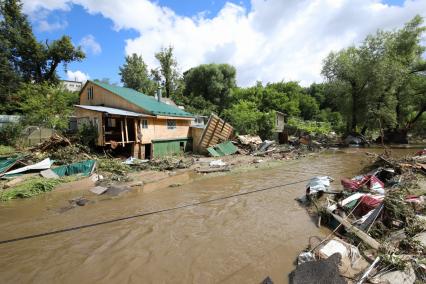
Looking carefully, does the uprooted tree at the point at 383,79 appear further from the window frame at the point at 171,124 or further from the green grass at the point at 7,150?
the green grass at the point at 7,150

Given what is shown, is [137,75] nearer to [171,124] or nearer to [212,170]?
[171,124]

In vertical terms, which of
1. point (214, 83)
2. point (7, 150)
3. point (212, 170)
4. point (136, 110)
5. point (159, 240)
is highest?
point (214, 83)

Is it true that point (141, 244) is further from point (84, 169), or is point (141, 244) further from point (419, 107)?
point (419, 107)

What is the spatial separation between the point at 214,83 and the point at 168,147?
2715 cm

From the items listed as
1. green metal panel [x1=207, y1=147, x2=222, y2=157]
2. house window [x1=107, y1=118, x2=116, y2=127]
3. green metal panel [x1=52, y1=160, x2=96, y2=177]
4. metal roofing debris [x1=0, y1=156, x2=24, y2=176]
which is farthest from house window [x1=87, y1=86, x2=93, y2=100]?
green metal panel [x1=207, y1=147, x2=222, y2=157]

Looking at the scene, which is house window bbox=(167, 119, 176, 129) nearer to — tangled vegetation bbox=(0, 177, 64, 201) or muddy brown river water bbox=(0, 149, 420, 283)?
tangled vegetation bbox=(0, 177, 64, 201)

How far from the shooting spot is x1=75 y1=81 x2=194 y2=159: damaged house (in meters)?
16.8

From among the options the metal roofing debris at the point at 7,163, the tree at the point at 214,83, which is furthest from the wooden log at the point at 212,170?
the tree at the point at 214,83

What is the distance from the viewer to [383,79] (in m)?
27.8

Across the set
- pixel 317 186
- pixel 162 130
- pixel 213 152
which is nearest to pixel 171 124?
pixel 162 130

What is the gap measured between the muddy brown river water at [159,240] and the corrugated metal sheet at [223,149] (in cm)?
1001

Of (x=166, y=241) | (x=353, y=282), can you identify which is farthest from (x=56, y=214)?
(x=353, y=282)

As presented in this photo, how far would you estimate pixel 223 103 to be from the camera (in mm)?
46469

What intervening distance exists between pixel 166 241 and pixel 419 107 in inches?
1497
